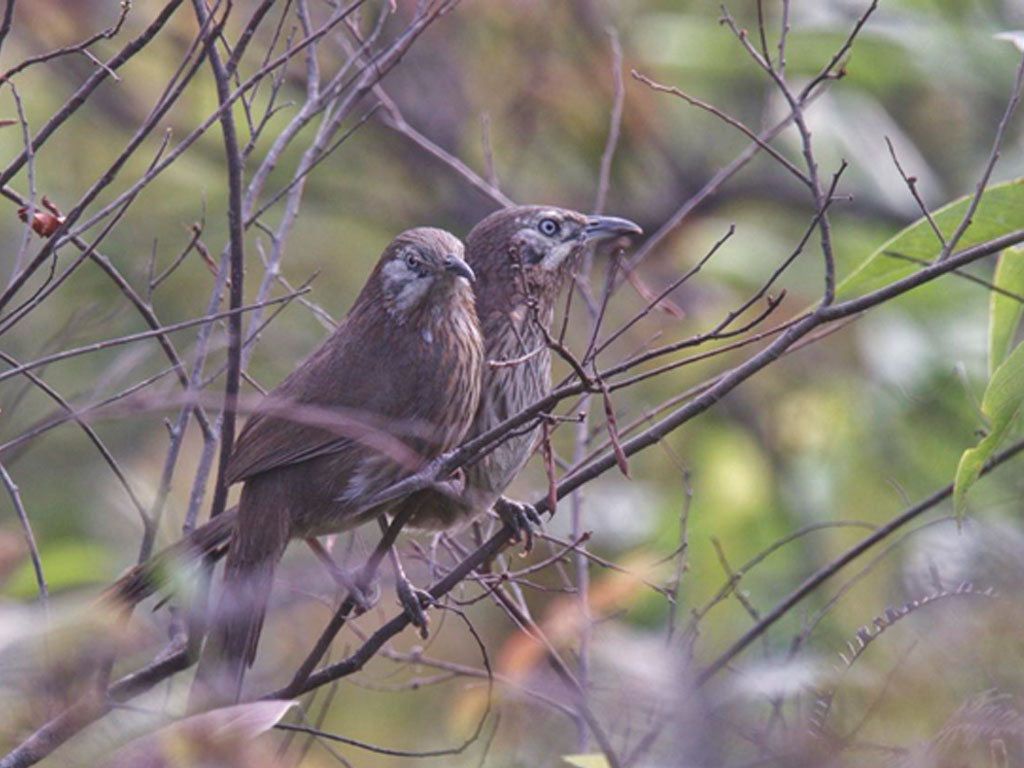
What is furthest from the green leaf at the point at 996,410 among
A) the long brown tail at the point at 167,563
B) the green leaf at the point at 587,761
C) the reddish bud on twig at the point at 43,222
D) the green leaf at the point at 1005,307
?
the reddish bud on twig at the point at 43,222

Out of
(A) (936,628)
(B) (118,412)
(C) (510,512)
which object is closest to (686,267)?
(C) (510,512)

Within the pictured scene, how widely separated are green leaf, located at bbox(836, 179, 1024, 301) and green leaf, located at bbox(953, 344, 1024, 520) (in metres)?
0.45

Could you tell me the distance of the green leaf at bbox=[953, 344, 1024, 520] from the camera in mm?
3180

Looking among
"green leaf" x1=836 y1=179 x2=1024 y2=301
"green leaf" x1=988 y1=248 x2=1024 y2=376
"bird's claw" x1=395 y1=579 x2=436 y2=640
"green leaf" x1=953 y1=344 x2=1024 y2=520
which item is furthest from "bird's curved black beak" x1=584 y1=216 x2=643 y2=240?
"green leaf" x1=953 y1=344 x2=1024 y2=520

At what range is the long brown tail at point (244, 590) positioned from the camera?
3279 mm

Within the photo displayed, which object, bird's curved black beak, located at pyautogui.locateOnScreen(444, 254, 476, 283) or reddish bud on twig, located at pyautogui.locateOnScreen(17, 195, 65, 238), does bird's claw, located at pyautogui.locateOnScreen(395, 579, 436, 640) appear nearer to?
bird's curved black beak, located at pyautogui.locateOnScreen(444, 254, 476, 283)

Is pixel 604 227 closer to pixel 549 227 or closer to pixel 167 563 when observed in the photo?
pixel 549 227

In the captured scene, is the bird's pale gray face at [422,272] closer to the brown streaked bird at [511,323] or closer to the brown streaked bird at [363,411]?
the brown streaked bird at [363,411]

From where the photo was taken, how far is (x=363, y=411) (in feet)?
13.1

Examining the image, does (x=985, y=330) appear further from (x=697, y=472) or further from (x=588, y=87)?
(x=588, y=87)

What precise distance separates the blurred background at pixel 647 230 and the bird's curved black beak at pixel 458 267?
53.6 inches

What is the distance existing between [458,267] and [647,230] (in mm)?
3244

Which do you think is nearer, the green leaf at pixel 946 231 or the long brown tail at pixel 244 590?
the long brown tail at pixel 244 590

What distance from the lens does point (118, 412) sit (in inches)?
94.5
